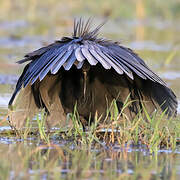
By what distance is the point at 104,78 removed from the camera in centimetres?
577

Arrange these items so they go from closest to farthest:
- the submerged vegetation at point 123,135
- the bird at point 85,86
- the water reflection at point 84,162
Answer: the water reflection at point 84,162 < the submerged vegetation at point 123,135 < the bird at point 85,86

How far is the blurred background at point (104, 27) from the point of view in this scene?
10898mm

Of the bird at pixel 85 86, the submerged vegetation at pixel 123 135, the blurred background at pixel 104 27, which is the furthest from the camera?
the blurred background at pixel 104 27

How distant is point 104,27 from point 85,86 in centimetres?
1259

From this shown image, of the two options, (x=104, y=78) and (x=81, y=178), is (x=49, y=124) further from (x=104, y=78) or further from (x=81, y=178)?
(x=81, y=178)

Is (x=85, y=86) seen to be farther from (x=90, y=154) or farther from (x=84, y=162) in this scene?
(x=84, y=162)

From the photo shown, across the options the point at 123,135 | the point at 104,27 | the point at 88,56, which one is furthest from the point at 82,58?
the point at 104,27

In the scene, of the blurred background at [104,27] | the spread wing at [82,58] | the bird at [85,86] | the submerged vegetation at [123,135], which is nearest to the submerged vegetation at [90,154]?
the submerged vegetation at [123,135]

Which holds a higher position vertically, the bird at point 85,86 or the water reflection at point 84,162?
the bird at point 85,86

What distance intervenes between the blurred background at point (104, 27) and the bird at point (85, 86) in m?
2.72

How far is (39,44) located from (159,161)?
9367 mm

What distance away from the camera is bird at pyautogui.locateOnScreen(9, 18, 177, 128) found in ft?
17.1

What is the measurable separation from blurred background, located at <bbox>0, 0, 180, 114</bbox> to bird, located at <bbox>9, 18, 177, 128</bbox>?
2721 millimetres

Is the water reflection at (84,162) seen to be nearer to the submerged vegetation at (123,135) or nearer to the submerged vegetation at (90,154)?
the submerged vegetation at (90,154)
